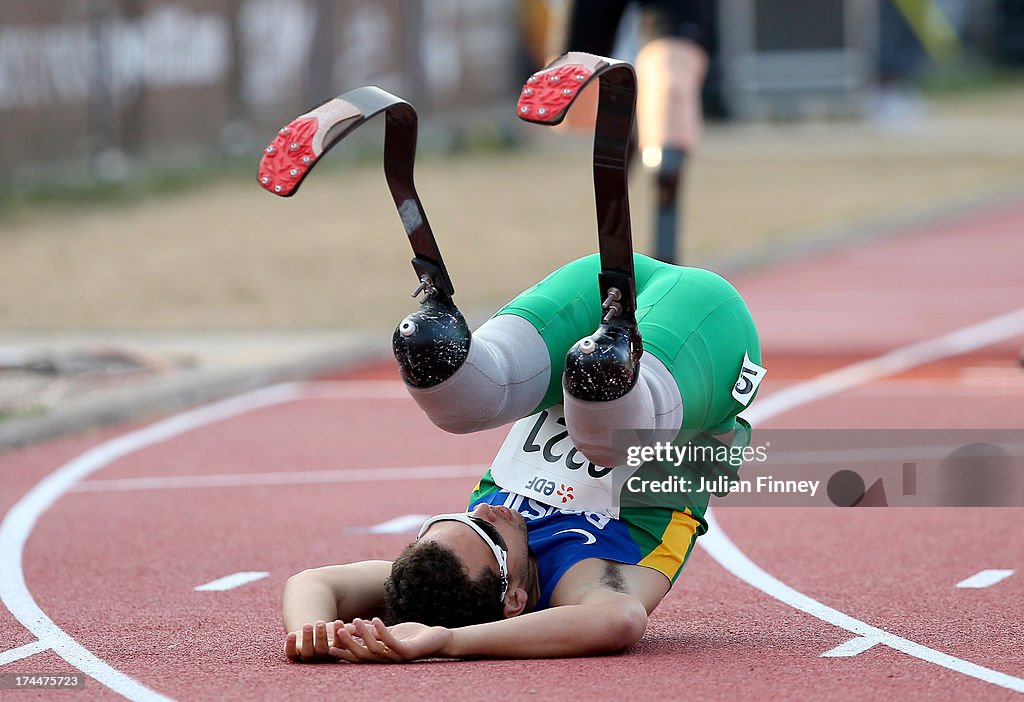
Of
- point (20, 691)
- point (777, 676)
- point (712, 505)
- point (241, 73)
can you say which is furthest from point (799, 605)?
point (241, 73)

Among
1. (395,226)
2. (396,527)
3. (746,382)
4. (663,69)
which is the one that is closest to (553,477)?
(746,382)

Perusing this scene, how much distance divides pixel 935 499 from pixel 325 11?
14.5 metres

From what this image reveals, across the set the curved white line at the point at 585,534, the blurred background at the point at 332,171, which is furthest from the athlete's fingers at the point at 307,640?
the blurred background at the point at 332,171

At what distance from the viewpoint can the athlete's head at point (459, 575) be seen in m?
4.43

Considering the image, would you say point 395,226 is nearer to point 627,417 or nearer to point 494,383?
point 494,383

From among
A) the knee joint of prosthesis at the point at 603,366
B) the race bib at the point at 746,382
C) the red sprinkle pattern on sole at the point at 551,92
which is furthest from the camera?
the race bib at the point at 746,382

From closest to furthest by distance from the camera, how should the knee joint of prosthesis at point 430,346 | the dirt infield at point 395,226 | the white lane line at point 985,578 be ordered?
1. the knee joint of prosthesis at point 430,346
2. the white lane line at point 985,578
3. the dirt infield at point 395,226

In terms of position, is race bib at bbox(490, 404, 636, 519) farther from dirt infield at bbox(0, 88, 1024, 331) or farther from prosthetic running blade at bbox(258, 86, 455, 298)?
dirt infield at bbox(0, 88, 1024, 331)

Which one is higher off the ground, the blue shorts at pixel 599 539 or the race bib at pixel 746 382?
A: the race bib at pixel 746 382

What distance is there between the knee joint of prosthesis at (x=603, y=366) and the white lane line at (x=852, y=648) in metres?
0.97

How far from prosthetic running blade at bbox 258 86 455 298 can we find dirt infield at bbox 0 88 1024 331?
24.2 feet

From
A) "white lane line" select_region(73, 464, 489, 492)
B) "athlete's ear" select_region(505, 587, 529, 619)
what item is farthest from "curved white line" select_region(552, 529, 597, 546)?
"white lane line" select_region(73, 464, 489, 492)

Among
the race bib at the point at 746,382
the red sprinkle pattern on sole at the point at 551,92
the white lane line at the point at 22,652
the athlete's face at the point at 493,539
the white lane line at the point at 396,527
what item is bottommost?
the white lane line at the point at 396,527

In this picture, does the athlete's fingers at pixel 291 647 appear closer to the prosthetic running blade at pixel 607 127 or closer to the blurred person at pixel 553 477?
the blurred person at pixel 553 477
